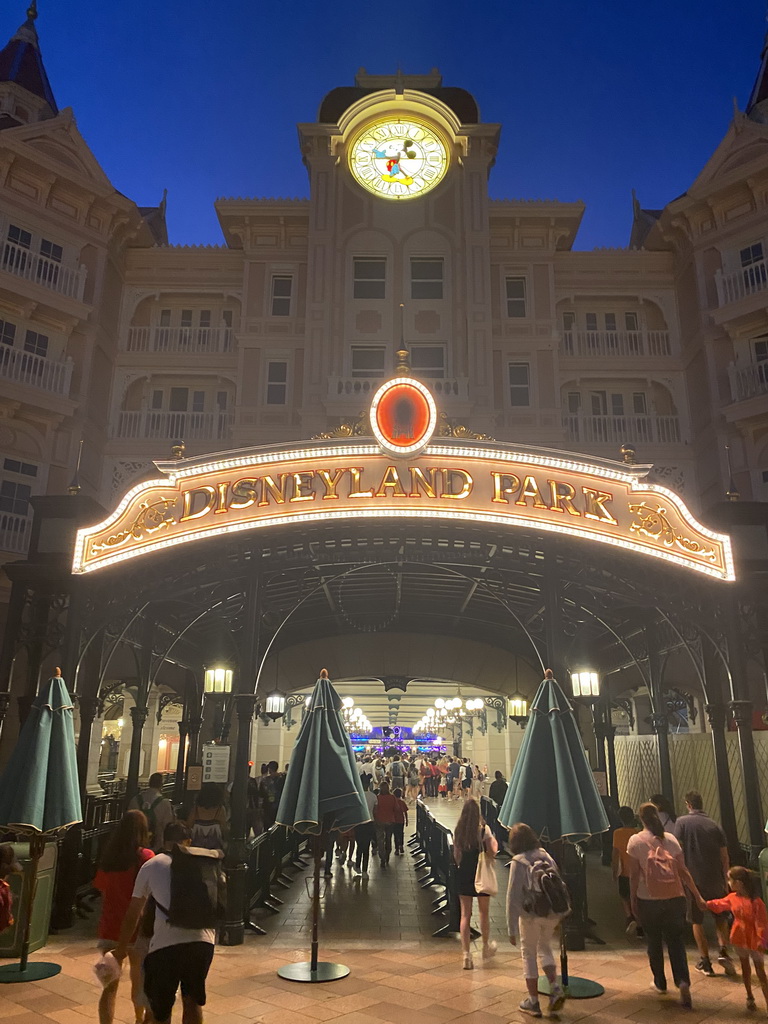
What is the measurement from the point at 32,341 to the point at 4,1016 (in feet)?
69.9

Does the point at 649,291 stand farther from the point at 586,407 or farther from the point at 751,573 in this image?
the point at 751,573

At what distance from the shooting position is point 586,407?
2644 centimetres

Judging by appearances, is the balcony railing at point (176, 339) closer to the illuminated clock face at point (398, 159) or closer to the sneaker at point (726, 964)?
the illuminated clock face at point (398, 159)

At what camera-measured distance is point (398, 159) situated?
26.7m

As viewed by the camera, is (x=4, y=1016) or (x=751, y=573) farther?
(x=751, y=573)

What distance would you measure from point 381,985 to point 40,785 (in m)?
3.82

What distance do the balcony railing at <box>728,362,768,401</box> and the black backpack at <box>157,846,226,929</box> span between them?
21.7 meters

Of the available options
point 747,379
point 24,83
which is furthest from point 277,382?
point 24,83

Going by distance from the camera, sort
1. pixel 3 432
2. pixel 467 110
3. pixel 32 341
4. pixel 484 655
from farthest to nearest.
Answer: pixel 467 110 < pixel 32 341 < pixel 3 432 < pixel 484 655

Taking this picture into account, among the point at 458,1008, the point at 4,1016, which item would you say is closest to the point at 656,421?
the point at 458,1008

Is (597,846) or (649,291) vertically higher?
(649,291)

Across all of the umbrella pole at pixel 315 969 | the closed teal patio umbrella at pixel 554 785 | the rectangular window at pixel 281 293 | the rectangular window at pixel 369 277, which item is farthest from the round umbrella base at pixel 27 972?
the rectangular window at pixel 369 277

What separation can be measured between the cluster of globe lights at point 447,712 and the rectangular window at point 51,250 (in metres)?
18.4

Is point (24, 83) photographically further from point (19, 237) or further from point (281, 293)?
point (281, 293)
